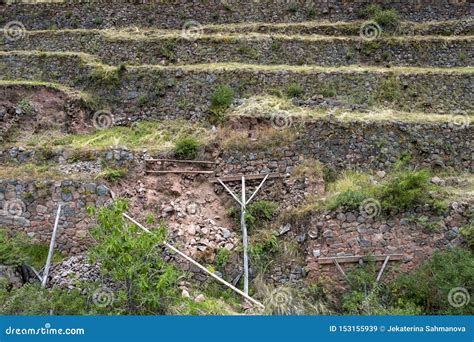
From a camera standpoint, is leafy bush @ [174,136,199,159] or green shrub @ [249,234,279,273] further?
leafy bush @ [174,136,199,159]

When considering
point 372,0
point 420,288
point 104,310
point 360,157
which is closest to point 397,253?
point 420,288

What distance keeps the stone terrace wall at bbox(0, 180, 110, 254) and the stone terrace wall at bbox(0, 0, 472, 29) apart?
10.4 meters

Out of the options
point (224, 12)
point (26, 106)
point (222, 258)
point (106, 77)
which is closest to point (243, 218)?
point (222, 258)

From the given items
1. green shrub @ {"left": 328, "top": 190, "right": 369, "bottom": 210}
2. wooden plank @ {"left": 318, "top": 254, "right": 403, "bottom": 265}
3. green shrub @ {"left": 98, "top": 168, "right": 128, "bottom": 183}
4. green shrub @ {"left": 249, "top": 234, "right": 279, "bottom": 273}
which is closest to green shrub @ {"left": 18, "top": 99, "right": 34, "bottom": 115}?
green shrub @ {"left": 98, "top": 168, "right": 128, "bottom": 183}

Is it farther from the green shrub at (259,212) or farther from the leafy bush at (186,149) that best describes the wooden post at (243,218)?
the leafy bush at (186,149)

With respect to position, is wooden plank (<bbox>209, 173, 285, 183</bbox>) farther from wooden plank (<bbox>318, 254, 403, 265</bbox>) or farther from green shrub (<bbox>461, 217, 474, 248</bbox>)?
green shrub (<bbox>461, 217, 474, 248</bbox>)

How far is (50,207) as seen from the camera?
1158cm

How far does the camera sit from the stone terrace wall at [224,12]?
65.4 feet

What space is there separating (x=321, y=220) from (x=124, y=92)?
27.8 feet

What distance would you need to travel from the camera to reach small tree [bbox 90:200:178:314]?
8.89 m

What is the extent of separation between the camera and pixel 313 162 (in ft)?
41.3

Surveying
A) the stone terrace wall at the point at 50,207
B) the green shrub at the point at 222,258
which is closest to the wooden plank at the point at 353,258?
the green shrub at the point at 222,258

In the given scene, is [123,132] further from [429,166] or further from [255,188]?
[429,166]

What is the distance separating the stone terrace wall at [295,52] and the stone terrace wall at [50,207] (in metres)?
7.23
